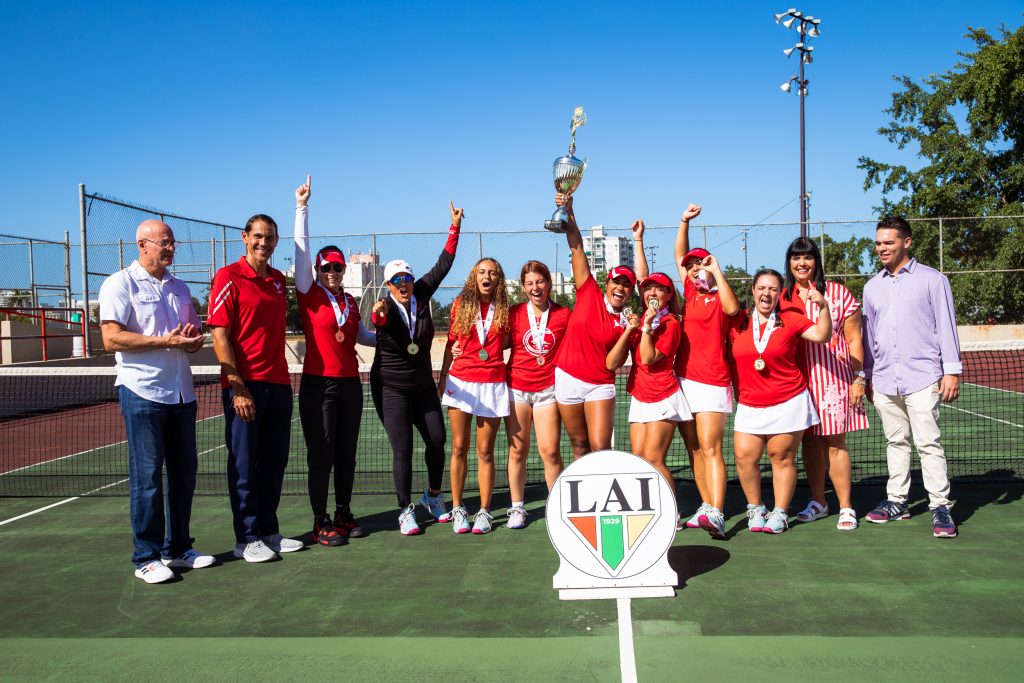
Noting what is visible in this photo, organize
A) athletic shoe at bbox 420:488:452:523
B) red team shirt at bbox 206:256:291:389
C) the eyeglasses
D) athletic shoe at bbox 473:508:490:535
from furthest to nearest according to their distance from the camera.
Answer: athletic shoe at bbox 420:488:452:523
athletic shoe at bbox 473:508:490:535
red team shirt at bbox 206:256:291:389
the eyeglasses

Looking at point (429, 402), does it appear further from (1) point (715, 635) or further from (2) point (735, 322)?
(1) point (715, 635)

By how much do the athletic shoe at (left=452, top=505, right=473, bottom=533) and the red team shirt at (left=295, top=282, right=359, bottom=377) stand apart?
1.23 m

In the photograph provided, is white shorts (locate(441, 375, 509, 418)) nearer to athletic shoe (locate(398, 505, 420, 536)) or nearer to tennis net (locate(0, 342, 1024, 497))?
athletic shoe (locate(398, 505, 420, 536))

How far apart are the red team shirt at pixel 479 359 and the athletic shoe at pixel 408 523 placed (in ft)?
3.28

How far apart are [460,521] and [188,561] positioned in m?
1.76

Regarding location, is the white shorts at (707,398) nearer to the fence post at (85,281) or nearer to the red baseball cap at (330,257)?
the red baseball cap at (330,257)

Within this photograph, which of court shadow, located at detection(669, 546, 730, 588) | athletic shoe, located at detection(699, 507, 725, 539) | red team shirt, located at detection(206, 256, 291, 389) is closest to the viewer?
court shadow, located at detection(669, 546, 730, 588)

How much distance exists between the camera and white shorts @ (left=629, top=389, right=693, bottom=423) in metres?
5.59

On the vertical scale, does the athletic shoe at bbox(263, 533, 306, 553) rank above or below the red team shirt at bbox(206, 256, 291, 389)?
below

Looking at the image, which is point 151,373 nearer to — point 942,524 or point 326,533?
point 326,533

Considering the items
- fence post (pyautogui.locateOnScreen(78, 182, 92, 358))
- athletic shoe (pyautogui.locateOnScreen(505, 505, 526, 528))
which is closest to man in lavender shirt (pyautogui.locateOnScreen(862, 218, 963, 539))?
athletic shoe (pyautogui.locateOnScreen(505, 505, 526, 528))

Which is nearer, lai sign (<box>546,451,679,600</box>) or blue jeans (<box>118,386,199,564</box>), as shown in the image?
lai sign (<box>546,451,679,600</box>)

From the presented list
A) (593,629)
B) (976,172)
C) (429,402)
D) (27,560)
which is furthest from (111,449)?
(976,172)

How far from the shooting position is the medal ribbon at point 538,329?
19.1 feet
